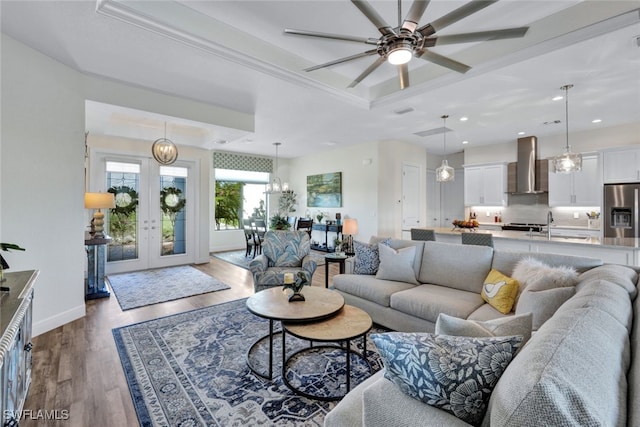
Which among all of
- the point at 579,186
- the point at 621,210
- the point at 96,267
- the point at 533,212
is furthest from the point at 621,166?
the point at 96,267

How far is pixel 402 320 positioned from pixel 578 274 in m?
1.44

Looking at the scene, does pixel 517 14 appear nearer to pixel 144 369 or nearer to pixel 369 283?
pixel 369 283

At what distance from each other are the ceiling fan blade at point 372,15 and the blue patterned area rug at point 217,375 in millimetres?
2564

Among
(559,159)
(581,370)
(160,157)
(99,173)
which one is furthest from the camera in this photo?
(99,173)

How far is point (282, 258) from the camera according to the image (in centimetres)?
395

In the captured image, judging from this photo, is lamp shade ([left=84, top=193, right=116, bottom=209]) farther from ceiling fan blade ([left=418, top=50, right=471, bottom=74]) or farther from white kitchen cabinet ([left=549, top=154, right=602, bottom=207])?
white kitchen cabinet ([left=549, top=154, right=602, bottom=207])

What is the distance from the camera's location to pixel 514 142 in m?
6.73

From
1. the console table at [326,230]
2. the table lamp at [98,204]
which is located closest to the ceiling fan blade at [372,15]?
the table lamp at [98,204]

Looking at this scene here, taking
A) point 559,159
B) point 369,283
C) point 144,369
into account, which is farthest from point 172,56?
point 559,159

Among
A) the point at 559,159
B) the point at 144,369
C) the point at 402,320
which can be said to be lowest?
the point at 144,369

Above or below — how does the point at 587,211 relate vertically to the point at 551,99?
below

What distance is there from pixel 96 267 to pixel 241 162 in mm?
4659

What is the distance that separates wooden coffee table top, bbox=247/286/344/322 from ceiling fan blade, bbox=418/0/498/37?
2170 millimetres

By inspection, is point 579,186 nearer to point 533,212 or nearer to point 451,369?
point 533,212
